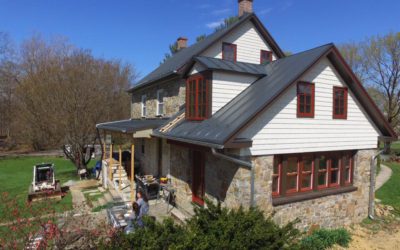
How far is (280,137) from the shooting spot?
8648 mm

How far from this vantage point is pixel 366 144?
11.0m

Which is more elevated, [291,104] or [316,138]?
[291,104]

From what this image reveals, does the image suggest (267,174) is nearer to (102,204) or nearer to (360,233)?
Answer: (360,233)

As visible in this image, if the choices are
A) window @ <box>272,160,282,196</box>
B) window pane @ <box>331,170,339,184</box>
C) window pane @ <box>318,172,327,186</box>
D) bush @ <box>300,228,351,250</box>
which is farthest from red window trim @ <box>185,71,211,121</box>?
window pane @ <box>331,170,339,184</box>

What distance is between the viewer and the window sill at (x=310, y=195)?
8.73 metres

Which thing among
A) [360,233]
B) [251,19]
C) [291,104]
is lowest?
[360,233]

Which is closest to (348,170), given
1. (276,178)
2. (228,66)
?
(276,178)

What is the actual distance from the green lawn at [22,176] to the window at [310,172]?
9.05m

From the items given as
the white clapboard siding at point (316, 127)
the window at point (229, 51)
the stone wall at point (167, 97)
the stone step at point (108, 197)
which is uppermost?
the window at point (229, 51)

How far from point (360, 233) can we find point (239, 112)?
23.3ft

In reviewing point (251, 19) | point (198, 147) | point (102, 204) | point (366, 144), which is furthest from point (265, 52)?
point (102, 204)

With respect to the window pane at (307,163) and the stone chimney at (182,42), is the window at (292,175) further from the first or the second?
the stone chimney at (182,42)

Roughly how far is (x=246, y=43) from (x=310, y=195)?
884 centimetres

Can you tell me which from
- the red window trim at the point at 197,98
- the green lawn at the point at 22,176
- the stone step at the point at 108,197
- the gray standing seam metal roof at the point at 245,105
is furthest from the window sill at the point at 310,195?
the green lawn at the point at 22,176
